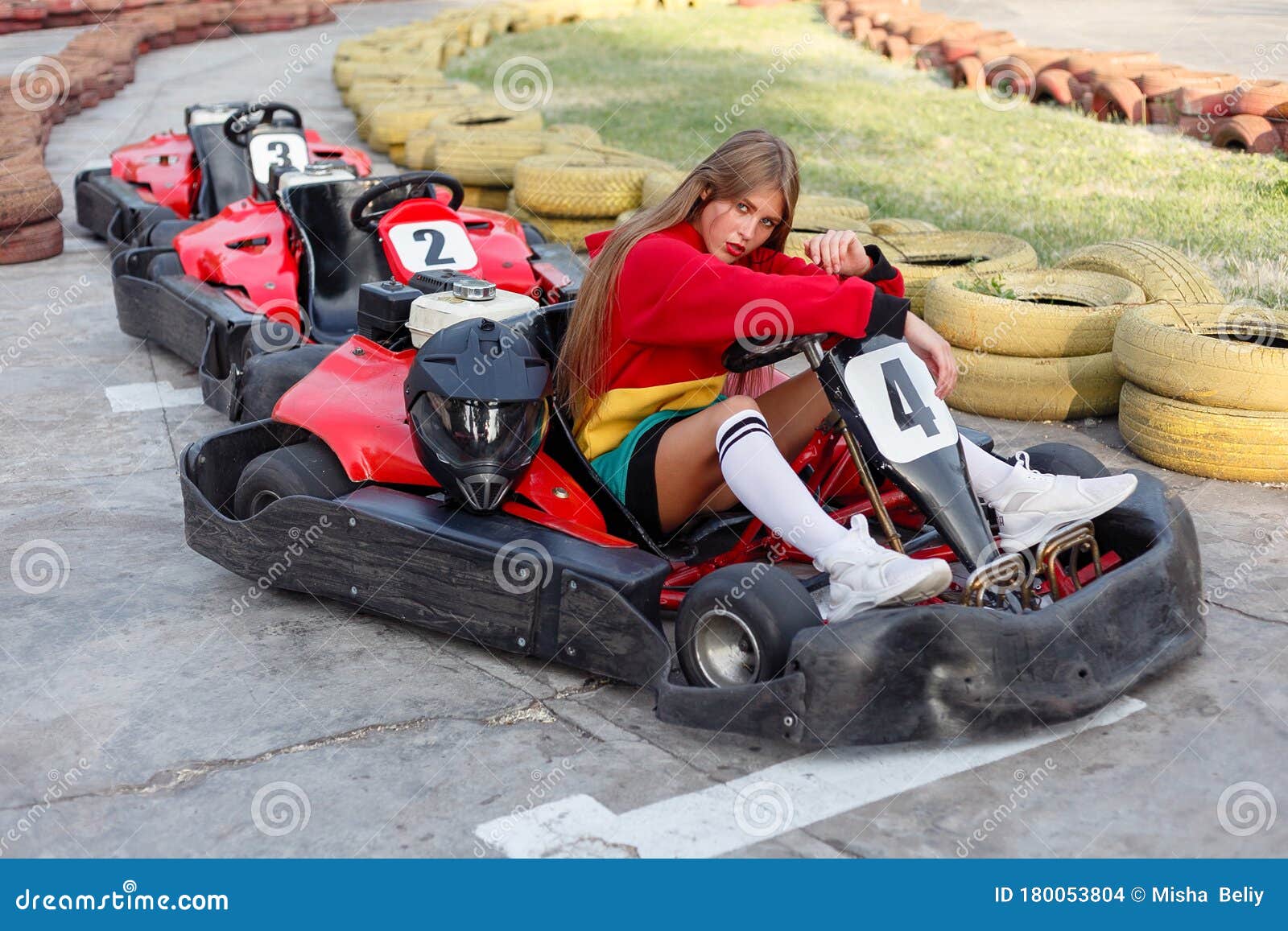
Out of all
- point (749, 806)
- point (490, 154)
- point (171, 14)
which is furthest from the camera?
point (171, 14)

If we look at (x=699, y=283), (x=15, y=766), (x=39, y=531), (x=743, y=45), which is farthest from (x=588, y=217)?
(x=743, y=45)

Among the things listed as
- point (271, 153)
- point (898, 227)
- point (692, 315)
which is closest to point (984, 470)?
point (692, 315)

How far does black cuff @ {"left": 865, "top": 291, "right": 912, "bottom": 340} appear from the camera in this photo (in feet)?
8.51

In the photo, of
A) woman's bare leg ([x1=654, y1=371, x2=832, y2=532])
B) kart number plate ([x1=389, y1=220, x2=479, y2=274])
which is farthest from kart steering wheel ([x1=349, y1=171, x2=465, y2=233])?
woman's bare leg ([x1=654, y1=371, x2=832, y2=532])

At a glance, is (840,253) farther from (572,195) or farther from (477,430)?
(572,195)

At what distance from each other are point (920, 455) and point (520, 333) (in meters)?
0.80

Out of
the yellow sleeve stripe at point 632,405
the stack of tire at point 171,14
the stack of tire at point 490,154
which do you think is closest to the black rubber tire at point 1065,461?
the yellow sleeve stripe at point 632,405

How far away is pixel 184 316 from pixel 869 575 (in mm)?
2879

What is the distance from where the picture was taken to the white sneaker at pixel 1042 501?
8.72 ft

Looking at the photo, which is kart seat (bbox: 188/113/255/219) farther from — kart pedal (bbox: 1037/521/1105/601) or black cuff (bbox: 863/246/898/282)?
Result: kart pedal (bbox: 1037/521/1105/601)

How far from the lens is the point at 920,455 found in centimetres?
262

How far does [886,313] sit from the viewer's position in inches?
102

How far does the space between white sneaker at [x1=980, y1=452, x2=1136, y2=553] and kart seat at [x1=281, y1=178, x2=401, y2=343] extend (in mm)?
2430

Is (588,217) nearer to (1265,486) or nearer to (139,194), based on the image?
(139,194)
